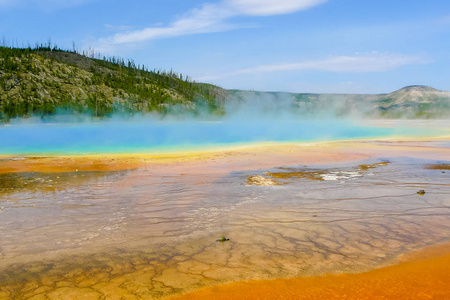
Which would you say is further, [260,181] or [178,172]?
[178,172]

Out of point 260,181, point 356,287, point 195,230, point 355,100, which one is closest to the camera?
point 356,287

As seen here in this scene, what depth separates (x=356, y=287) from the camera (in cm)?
365

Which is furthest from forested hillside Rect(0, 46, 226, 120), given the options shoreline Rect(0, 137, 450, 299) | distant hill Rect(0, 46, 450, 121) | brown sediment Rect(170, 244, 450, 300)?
brown sediment Rect(170, 244, 450, 300)

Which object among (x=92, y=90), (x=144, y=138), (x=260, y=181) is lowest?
(x=144, y=138)

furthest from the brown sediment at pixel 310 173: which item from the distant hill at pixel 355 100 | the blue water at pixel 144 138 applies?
the distant hill at pixel 355 100

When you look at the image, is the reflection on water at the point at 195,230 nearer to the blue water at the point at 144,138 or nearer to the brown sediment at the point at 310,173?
A: the brown sediment at the point at 310,173

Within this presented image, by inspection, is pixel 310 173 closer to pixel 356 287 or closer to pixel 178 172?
pixel 178 172

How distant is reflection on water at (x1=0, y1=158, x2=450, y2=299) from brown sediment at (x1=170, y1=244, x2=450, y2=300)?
0.17 m

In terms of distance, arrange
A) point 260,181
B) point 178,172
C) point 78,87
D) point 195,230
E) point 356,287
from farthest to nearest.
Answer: point 78,87 → point 178,172 → point 260,181 → point 195,230 → point 356,287

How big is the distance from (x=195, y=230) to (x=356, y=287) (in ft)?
8.03

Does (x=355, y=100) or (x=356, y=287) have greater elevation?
(x=355, y=100)

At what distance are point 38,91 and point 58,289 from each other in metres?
92.4

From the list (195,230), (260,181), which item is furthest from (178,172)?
(195,230)

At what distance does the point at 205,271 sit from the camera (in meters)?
4.05
